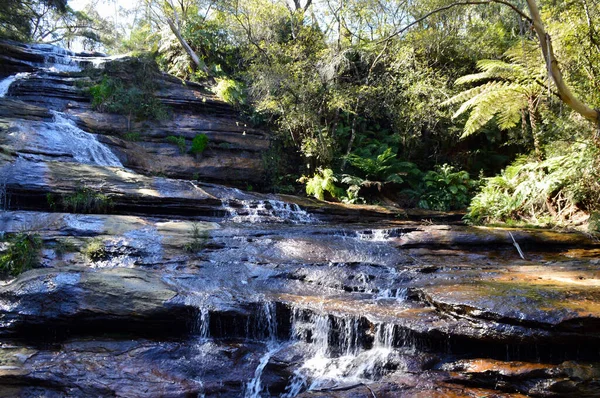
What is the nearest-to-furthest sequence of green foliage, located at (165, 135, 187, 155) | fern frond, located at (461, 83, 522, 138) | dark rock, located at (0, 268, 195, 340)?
dark rock, located at (0, 268, 195, 340)
fern frond, located at (461, 83, 522, 138)
green foliage, located at (165, 135, 187, 155)

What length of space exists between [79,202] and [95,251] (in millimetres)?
1999

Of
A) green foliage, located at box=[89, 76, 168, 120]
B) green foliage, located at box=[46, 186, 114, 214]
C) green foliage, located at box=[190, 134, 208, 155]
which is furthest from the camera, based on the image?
green foliage, located at box=[89, 76, 168, 120]

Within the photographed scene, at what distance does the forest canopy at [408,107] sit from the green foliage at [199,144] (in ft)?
7.29

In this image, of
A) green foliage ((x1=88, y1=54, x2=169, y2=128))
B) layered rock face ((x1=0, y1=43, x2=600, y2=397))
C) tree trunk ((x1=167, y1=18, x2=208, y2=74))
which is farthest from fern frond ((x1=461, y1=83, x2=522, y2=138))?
tree trunk ((x1=167, y1=18, x2=208, y2=74))

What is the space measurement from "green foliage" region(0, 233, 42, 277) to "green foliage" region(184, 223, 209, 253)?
7.55 ft

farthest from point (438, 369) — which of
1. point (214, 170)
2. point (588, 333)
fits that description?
point (214, 170)

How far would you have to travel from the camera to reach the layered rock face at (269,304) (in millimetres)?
4430

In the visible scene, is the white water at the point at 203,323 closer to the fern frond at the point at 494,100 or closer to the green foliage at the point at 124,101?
the fern frond at the point at 494,100

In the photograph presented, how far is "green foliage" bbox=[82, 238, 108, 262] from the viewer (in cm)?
687

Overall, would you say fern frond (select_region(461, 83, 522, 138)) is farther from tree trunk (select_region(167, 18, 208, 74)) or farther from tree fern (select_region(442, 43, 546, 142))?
tree trunk (select_region(167, 18, 208, 74))

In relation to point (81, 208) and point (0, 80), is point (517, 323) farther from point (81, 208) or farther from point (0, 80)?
point (0, 80)

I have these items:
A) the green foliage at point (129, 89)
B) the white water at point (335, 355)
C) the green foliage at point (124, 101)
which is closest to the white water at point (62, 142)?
the green foliage at point (124, 101)

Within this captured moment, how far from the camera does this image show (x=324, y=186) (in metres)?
13.1

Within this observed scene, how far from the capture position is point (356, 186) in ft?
43.4
